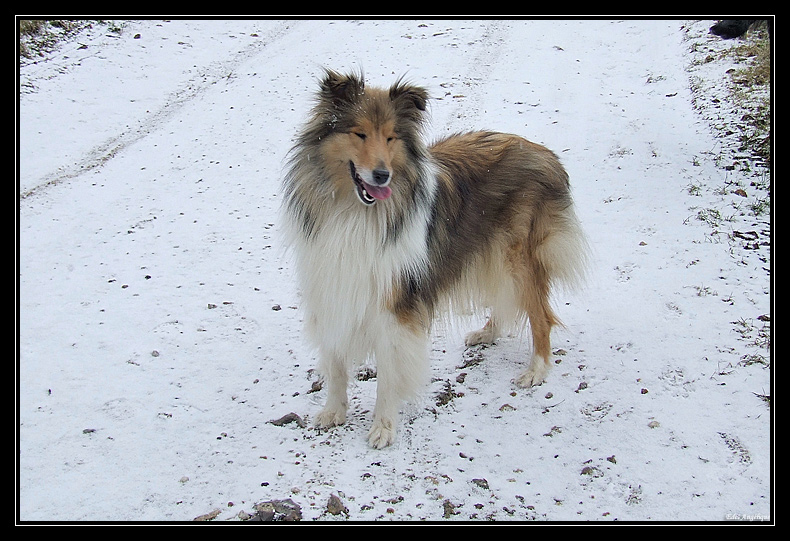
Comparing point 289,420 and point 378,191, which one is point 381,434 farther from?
point 378,191

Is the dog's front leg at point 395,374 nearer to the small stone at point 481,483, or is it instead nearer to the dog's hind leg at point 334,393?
the dog's hind leg at point 334,393

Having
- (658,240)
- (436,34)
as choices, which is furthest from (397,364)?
(436,34)

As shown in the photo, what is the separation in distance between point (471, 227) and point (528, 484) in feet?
5.01

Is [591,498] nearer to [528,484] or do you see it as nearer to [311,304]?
[528,484]

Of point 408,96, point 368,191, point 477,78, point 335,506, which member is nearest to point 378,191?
point 368,191

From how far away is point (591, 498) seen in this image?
10.0 feet

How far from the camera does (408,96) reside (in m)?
3.35

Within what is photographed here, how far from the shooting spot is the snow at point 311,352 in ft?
10.2

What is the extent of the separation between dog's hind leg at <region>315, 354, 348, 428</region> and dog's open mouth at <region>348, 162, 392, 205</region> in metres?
1.00

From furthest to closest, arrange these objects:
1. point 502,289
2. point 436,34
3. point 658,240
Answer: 1. point 436,34
2. point 658,240
3. point 502,289

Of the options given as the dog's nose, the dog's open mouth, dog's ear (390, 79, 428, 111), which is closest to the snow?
the dog's open mouth

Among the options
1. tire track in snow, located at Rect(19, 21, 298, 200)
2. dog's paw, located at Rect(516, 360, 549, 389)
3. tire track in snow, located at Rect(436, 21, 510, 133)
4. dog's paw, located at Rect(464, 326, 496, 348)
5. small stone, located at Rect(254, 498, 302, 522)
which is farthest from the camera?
tire track in snow, located at Rect(436, 21, 510, 133)

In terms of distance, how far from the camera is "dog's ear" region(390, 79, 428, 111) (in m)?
3.31

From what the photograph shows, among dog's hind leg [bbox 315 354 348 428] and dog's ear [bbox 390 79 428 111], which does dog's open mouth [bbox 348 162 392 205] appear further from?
dog's hind leg [bbox 315 354 348 428]
